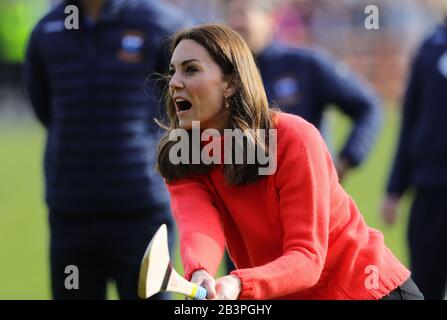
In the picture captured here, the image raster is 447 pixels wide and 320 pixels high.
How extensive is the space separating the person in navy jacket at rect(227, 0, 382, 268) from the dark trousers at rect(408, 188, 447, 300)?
520mm

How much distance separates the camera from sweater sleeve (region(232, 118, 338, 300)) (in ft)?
10.9

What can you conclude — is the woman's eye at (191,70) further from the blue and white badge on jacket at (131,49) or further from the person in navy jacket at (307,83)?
the person in navy jacket at (307,83)

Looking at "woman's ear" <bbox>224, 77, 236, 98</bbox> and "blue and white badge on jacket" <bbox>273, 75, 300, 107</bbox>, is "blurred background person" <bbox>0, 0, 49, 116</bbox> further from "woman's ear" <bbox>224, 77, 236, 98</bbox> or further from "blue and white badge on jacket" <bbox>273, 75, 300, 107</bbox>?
"woman's ear" <bbox>224, 77, 236, 98</bbox>

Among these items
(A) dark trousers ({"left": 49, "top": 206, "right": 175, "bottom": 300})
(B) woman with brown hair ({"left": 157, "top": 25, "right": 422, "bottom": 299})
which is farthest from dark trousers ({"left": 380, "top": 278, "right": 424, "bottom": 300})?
(A) dark trousers ({"left": 49, "top": 206, "right": 175, "bottom": 300})

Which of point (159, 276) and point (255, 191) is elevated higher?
point (255, 191)

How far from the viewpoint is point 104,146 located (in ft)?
16.1

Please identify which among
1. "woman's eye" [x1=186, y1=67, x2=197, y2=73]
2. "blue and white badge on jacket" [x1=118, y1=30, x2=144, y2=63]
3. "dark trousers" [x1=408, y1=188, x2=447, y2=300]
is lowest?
"dark trousers" [x1=408, y1=188, x2=447, y2=300]

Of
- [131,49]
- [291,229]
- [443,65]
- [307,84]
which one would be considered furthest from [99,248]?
[443,65]

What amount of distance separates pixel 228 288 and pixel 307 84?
3063 millimetres

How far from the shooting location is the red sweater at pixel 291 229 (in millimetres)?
3396

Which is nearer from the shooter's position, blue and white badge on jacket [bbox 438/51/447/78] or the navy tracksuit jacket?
blue and white badge on jacket [bbox 438/51/447/78]

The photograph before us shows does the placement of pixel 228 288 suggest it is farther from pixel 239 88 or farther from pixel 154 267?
pixel 239 88
